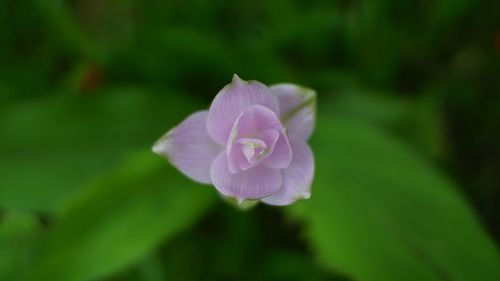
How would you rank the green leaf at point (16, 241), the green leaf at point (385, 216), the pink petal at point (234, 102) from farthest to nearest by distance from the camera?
the green leaf at point (16, 241), the green leaf at point (385, 216), the pink petal at point (234, 102)

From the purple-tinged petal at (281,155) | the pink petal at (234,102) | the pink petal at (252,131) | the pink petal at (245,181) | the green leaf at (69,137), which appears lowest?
the pink petal at (245,181)

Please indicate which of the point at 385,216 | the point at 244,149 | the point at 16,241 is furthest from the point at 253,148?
the point at 16,241

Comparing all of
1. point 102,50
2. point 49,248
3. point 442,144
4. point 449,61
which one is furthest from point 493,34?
point 49,248

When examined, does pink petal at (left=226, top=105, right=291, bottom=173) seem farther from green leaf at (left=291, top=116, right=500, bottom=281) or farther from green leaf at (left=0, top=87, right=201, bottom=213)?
green leaf at (left=0, top=87, right=201, bottom=213)

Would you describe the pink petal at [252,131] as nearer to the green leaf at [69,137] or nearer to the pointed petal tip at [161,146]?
the pointed petal tip at [161,146]

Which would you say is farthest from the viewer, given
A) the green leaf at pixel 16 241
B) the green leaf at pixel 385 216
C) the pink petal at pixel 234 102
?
the green leaf at pixel 16 241

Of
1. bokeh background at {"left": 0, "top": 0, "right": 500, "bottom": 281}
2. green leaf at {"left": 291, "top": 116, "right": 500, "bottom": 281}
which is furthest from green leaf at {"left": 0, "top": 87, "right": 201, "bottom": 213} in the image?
green leaf at {"left": 291, "top": 116, "right": 500, "bottom": 281}

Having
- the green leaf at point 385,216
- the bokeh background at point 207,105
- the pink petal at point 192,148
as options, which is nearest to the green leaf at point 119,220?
the bokeh background at point 207,105
